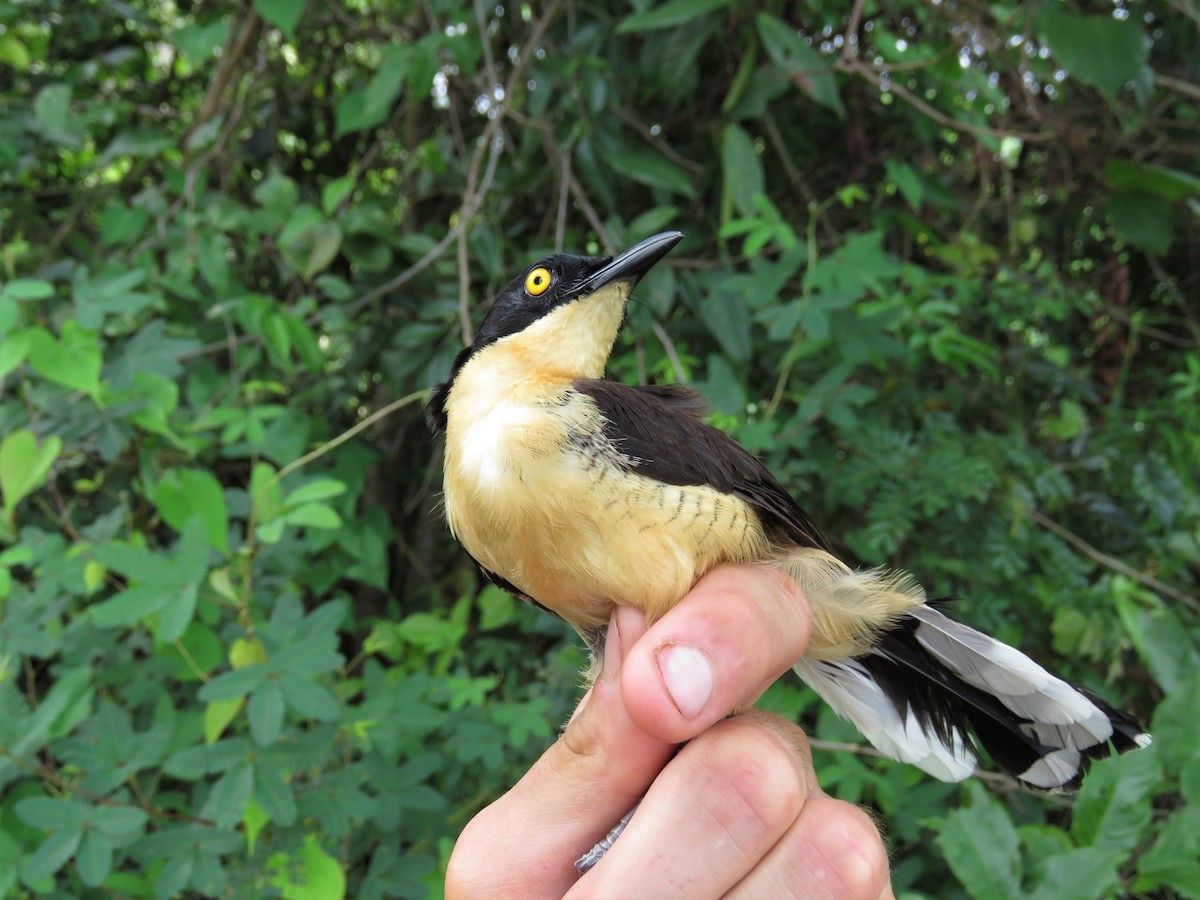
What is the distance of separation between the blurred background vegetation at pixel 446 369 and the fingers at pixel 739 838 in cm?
89

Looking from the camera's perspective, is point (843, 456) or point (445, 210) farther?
point (445, 210)

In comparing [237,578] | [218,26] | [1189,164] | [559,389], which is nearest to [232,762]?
[237,578]

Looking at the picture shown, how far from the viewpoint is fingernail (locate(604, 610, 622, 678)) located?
1.82 metres

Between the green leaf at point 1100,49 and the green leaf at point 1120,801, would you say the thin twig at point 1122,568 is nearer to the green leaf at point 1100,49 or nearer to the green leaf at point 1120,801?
the green leaf at point 1120,801

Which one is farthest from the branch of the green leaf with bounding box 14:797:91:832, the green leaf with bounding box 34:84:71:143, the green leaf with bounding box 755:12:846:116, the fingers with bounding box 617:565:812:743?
the fingers with bounding box 617:565:812:743

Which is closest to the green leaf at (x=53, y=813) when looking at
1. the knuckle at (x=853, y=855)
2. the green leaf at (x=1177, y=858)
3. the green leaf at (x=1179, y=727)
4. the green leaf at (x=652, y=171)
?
the knuckle at (x=853, y=855)

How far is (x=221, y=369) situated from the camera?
3893mm

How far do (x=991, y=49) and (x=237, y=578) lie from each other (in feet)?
11.4

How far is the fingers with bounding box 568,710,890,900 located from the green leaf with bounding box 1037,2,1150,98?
2864mm

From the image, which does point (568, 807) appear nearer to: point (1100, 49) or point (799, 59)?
point (799, 59)

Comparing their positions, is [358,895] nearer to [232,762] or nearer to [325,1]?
[232,762]

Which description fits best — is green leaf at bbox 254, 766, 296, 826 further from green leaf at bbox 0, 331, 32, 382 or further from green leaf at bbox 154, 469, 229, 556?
green leaf at bbox 0, 331, 32, 382

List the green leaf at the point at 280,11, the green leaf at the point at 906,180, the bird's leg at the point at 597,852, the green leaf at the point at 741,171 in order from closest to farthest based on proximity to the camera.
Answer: the bird's leg at the point at 597,852
the green leaf at the point at 280,11
the green leaf at the point at 741,171
the green leaf at the point at 906,180

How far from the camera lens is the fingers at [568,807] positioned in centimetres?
178
